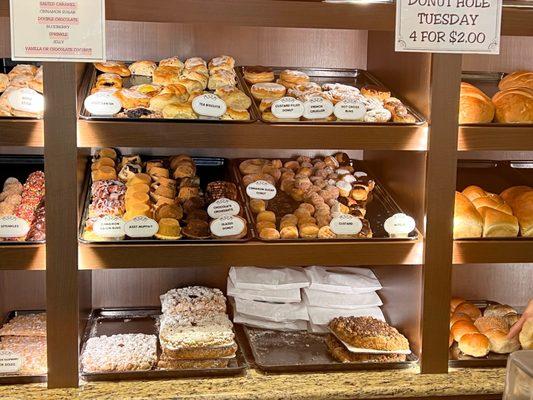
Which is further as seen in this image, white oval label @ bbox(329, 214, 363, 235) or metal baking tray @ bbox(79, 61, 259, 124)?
white oval label @ bbox(329, 214, 363, 235)

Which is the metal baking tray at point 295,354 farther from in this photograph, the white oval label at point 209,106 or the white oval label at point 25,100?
the white oval label at point 25,100

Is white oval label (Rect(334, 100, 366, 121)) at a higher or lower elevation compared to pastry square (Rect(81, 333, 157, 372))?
higher

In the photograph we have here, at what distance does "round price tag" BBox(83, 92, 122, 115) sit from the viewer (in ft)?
8.07

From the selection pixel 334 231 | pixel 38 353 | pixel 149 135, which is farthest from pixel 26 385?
pixel 334 231

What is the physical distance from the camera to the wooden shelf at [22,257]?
2.42 m

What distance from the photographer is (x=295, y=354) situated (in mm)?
2732

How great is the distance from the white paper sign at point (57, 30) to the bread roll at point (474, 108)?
116 centimetres

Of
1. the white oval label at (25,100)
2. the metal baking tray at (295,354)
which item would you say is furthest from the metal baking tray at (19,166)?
the metal baking tray at (295,354)

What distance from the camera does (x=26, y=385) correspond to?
249 cm

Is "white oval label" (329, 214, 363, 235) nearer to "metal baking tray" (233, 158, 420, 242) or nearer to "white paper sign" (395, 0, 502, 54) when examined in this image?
"metal baking tray" (233, 158, 420, 242)

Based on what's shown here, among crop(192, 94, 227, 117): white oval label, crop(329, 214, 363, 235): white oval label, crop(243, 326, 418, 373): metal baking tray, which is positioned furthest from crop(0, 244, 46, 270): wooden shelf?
crop(329, 214, 363, 235): white oval label

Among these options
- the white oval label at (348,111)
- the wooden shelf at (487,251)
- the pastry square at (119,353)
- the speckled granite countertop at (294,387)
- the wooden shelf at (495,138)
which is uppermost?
the white oval label at (348,111)

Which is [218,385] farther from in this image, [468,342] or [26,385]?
[468,342]

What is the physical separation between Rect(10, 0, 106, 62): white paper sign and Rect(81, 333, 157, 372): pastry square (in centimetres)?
92
